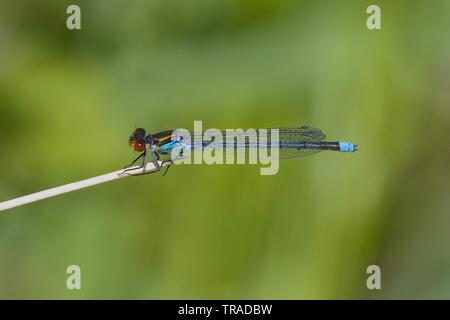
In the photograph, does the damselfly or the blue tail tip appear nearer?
the damselfly

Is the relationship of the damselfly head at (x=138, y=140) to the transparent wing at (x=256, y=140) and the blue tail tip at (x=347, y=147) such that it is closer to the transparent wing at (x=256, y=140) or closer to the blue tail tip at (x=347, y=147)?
the transparent wing at (x=256, y=140)

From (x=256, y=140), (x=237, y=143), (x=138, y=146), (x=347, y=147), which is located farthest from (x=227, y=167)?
(x=347, y=147)

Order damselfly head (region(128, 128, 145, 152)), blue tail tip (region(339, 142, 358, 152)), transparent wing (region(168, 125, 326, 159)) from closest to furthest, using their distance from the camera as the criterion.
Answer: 1. damselfly head (region(128, 128, 145, 152))
2. blue tail tip (region(339, 142, 358, 152))
3. transparent wing (region(168, 125, 326, 159))

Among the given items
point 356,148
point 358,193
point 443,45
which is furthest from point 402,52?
point 358,193

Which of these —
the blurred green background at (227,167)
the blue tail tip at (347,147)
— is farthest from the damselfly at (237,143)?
the blurred green background at (227,167)

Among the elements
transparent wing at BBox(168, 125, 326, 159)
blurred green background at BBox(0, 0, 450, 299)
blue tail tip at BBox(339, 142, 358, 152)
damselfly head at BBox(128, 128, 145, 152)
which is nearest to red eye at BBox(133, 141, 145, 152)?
damselfly head at BBox(128, 128, 145, 152)

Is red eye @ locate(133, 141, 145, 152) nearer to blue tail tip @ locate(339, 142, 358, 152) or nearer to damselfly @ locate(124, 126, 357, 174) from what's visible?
damselfly @ locate(124, 126, 357, 174)

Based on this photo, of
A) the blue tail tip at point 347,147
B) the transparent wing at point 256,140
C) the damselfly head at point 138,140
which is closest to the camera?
the damselfly head at point 138,140
